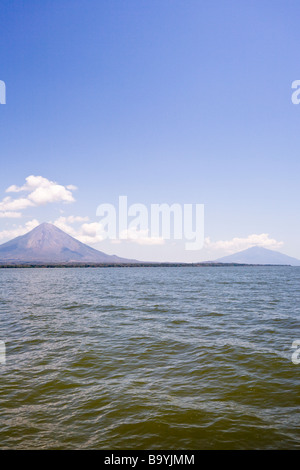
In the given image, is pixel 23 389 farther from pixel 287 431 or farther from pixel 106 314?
pixel 106 314

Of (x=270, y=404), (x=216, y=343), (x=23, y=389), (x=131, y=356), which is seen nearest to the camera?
(x=270, y=404)

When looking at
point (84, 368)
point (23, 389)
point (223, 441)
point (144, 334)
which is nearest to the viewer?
point (223, 441)

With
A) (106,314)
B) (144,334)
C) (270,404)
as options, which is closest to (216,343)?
(144,334)

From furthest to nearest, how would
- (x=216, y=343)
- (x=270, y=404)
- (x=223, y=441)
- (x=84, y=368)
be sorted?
(x=216, y=343), (x=84, y=368), (x=270, y=404), (x=223, y=441)

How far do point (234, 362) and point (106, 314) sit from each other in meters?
16.9

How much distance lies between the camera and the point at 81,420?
9281mm

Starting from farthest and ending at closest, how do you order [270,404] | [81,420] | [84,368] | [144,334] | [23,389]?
[144,334] → [84,368] → [23,389] → [270,404] → [81,420]

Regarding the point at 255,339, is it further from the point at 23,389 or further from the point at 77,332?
the point at 23,389

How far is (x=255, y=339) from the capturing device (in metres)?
18.9

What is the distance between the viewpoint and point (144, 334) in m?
20.5
